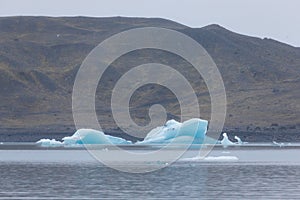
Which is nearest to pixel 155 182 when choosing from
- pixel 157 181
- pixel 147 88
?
pixel 157 181

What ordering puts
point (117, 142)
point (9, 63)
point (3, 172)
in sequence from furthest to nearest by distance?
point (9, 63) < point (117, 142) < point (3, 172)

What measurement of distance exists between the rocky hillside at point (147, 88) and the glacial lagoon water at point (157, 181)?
57801 millimetres

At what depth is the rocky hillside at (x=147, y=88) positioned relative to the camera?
139 metres

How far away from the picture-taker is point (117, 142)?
107125 mm

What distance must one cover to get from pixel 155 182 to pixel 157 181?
0.70 m

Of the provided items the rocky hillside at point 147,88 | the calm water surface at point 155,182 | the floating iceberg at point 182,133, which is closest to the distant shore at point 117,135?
the rocky hillside at point 147,88

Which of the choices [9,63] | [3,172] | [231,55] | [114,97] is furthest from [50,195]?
[231,55]

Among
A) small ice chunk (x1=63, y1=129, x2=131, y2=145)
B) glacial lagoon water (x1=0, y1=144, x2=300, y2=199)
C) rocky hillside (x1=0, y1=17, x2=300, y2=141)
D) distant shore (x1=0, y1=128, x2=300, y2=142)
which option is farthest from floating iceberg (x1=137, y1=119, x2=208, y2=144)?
rocky hillside (x1=0, y1=17, x2=300, y2=141)

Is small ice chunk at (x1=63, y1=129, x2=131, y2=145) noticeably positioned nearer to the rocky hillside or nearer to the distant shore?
the distant shore

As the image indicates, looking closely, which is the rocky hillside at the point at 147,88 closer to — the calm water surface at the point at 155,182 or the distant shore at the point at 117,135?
the distant shore at the point at 117,135

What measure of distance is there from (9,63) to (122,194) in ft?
439

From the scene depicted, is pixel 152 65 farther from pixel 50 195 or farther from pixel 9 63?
pixel 50 195

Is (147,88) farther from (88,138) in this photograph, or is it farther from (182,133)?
(182,133)

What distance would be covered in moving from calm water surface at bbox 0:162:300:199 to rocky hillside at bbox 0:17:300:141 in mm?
60084
